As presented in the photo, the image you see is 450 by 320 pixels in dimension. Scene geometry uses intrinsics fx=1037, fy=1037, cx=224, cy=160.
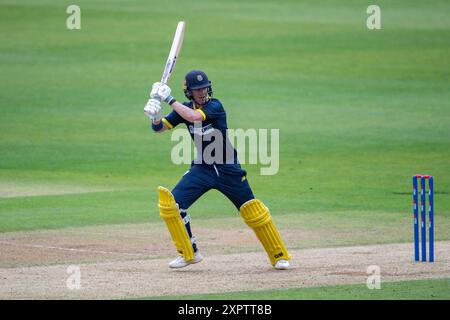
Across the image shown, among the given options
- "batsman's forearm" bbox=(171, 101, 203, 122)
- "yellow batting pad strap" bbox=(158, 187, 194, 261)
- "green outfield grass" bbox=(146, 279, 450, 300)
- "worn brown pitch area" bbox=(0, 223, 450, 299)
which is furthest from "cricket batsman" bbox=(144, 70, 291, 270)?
"green outfield grass" bbox=(146, 279, 450, 300)

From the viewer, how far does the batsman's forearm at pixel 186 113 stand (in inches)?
449

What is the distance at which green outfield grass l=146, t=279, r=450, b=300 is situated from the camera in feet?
33.4

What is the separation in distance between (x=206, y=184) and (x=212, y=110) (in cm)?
85

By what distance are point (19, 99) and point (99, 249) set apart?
15156mm

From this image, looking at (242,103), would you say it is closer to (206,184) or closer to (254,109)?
(254,109)

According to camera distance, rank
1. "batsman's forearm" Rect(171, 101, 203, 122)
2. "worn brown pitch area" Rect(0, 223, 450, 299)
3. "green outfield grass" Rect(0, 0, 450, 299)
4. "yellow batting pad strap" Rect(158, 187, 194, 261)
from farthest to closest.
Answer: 1. "green outfield grass" Rect(0, 0, 450, 299)
2. "yellow batting pad strap" Rect(158, 187, 194, 261)
3. "batsman's forearm" Rect(171, 101, 203, 122)
4. "worn brown pitch area" Rect(0, 223, 450, 299)

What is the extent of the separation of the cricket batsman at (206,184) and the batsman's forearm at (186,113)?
0.15m

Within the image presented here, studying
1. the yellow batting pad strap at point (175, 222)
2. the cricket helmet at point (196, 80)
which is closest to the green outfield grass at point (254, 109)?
the yellow batting pad strap at point (175, 222)

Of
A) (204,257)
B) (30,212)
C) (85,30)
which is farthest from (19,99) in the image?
(204,257)

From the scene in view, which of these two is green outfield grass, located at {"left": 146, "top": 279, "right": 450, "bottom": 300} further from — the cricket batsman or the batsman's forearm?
the batsman's forearm

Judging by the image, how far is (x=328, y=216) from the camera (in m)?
16.0

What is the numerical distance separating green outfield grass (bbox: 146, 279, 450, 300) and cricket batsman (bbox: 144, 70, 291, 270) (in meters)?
1.34

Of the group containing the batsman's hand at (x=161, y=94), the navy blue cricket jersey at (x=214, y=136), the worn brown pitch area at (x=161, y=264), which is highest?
the batsman's hand at (x=161, y=94)

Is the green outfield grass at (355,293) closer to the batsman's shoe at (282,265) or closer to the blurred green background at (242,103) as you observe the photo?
the batsman's shoe at (282,265)
